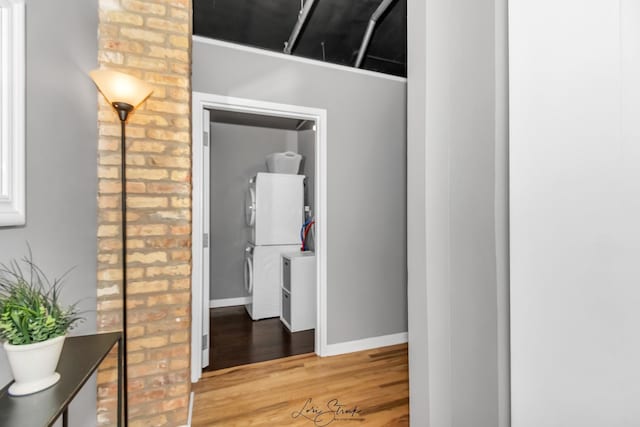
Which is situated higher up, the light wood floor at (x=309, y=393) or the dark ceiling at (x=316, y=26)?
the dark ceiling at (x=316, y=26)

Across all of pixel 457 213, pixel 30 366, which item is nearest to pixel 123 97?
pixel 30 366

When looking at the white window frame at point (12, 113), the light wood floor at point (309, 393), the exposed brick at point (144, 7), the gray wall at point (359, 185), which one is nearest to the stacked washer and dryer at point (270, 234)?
the light wood floor at point (309, 393)

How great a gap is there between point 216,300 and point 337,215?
8.33ft

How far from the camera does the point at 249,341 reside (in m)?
3.06

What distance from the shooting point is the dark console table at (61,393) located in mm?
726

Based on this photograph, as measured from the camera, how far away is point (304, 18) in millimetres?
2500

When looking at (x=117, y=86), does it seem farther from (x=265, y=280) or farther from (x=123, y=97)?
(x=265, y=280)

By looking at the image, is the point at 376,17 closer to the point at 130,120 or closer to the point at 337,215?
the point at 337,215

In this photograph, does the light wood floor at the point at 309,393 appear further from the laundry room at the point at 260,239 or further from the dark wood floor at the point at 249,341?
the laundry room at the point at 260,239

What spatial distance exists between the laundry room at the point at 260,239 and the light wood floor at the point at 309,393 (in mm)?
276

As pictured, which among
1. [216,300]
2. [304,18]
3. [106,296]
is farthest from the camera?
[216,300]

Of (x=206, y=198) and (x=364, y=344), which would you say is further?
(x=364, y=344)

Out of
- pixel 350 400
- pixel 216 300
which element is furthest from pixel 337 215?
pixel 216 300

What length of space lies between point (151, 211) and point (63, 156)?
0.49 meters
